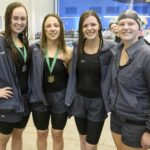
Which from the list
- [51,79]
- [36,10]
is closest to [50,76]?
[51,79]

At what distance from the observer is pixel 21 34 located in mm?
2152

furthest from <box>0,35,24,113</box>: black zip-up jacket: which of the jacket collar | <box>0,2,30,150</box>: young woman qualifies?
the jacket collar

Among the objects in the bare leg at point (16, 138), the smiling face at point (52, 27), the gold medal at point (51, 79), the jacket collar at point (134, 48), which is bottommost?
the bare leg at point (16, 138)

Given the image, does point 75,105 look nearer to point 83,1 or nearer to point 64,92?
point 64,92

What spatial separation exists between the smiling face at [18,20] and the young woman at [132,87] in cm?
78

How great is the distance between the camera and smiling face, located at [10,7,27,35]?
200 centimetres

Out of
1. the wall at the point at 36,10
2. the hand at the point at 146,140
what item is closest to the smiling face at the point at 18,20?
the hand at the point at 146,140

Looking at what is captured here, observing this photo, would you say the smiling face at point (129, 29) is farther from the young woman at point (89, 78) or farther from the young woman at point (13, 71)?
the young woman at point (13, 71)

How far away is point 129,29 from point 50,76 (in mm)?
768

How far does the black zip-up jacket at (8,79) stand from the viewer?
1906 mm

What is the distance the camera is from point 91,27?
6.57 feet

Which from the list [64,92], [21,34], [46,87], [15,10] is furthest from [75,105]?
[15,10]

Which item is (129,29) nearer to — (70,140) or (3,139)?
(3,139)

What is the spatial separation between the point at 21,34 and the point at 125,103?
1.04 meters
